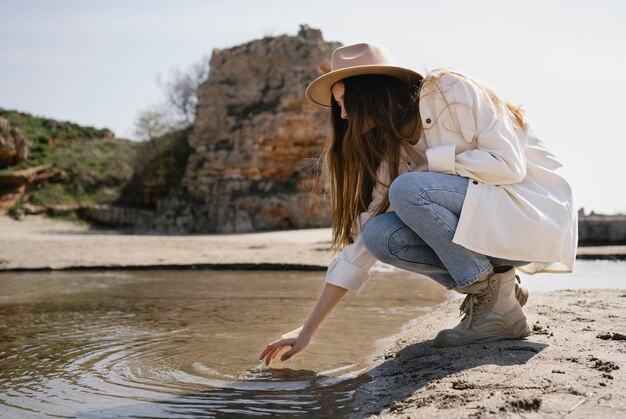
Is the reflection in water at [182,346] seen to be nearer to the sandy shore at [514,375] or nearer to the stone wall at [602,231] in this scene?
the sandy shore at [514,375]

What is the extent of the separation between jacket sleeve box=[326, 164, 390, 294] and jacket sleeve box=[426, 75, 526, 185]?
0.32 meters

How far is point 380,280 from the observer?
6.12 metres

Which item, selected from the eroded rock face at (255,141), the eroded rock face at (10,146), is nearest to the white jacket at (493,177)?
the eroded rock face at (255,141)

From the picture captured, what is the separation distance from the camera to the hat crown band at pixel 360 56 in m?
2.47

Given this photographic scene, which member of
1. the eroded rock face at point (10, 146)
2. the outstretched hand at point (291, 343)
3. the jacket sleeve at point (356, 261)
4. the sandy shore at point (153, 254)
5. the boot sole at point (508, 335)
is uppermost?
the eroded rock face at point (10, 146)

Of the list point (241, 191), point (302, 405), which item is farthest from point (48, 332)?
point (241, 191)

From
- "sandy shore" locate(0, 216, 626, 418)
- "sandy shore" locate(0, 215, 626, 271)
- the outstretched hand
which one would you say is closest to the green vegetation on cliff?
"sandy shore" locate(0, 215, 626, 271)

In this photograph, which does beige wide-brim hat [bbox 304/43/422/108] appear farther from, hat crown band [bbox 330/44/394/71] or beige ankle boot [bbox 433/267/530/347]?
beige ankle boot [bbox 433/267/530/347]

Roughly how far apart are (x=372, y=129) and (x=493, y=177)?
490 millimetres

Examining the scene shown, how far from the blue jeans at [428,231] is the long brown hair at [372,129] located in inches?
6.3

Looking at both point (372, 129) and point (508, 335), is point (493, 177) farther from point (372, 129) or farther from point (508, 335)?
point (508, 335)

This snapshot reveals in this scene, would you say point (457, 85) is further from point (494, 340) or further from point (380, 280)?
point (380, 280)

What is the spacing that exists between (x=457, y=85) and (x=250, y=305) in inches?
104

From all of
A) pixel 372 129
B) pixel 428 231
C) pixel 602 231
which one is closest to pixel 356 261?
pixel 428 231
